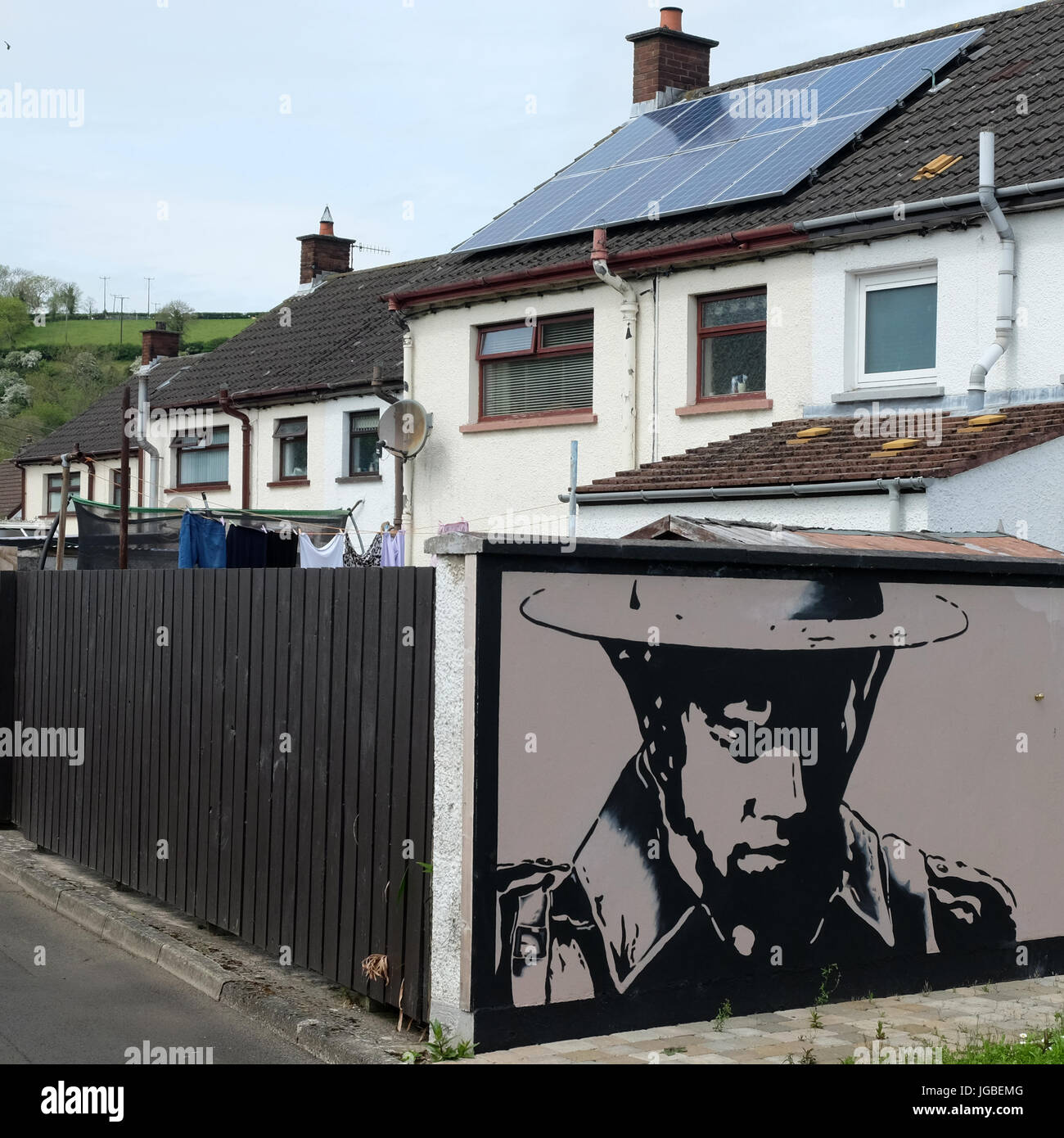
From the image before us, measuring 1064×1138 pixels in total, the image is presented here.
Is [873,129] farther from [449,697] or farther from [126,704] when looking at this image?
[449,697]

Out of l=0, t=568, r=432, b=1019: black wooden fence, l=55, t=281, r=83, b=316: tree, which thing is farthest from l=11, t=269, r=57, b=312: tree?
l=0, t=568, r=432, b=1019: black wooden fence

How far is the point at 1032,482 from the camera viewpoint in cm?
1164

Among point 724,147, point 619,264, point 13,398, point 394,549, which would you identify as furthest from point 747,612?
point 13,398

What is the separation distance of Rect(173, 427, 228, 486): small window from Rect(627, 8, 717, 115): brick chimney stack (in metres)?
10.3

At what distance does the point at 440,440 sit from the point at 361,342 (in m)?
7.42

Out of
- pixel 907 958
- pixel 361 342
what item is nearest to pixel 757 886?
pixel 907 958

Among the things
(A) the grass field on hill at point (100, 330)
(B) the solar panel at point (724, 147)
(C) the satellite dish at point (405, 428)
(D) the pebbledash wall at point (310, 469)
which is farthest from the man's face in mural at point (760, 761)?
(A) the grass field on hill at point (100, 330)

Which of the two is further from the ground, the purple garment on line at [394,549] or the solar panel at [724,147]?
the solar panel at [724,147]

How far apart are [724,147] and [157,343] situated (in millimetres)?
24711

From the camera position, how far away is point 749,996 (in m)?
6.71

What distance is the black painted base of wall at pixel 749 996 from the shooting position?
20.0ft

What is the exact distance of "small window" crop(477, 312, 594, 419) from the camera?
58.0 feet

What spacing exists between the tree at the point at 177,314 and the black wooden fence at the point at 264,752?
274ft

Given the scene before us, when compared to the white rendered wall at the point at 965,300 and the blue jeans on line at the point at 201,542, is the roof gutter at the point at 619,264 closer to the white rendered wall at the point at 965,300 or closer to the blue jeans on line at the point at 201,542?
the white rendered wall at the point at 965,300
